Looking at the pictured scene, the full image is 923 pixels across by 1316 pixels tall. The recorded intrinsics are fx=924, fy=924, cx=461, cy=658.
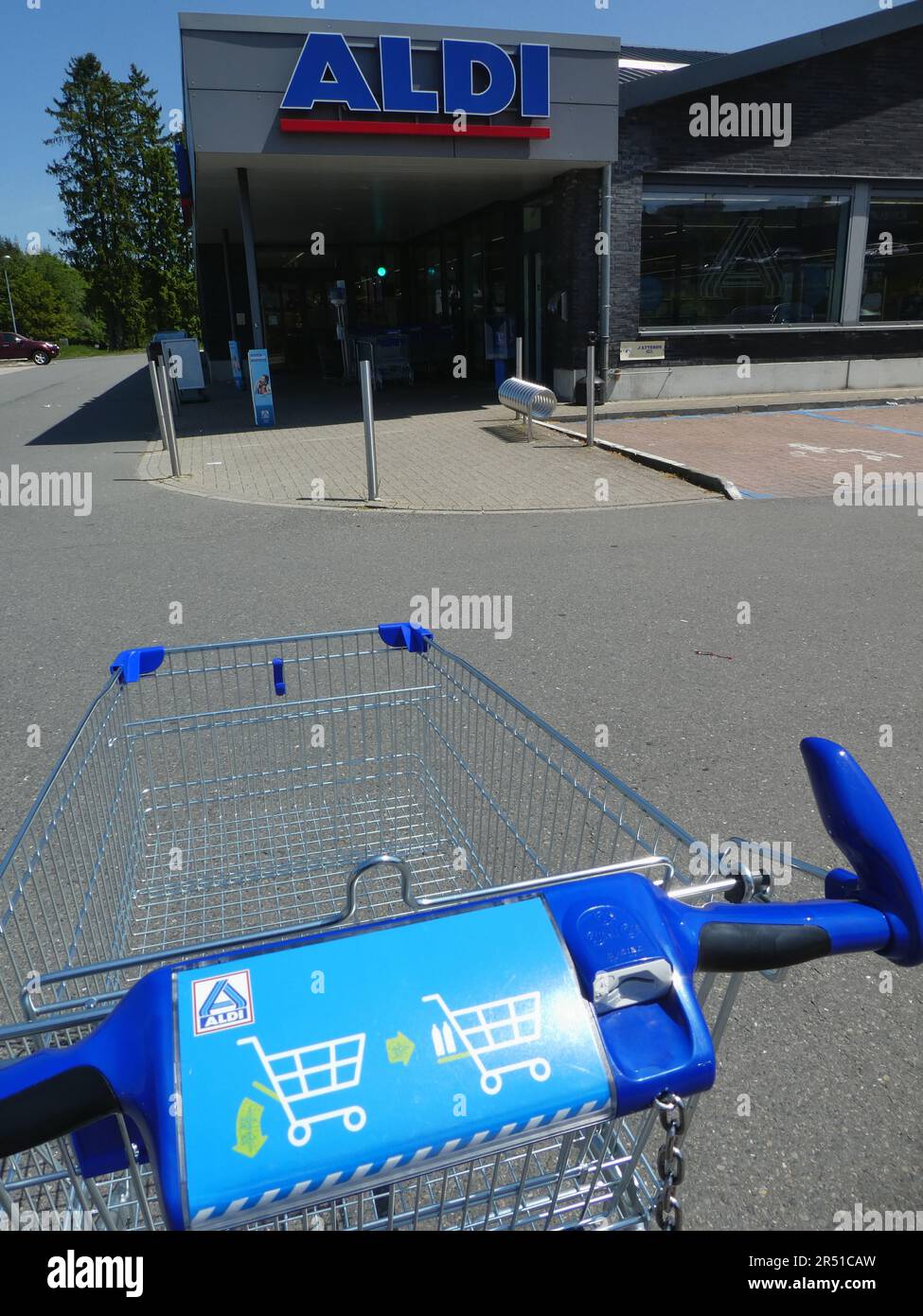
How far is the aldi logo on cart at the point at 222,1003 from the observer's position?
1.07 meters

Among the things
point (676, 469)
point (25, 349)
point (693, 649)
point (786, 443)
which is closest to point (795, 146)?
point (786, 443)

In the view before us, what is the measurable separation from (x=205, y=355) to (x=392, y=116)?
13.5 m

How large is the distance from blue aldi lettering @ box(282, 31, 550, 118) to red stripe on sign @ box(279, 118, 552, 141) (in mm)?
165

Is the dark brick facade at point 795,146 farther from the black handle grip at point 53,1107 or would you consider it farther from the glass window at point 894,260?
the black handle grip at point 53,1107

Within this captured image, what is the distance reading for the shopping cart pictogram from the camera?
3.35 feet

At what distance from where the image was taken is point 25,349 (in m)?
50.7

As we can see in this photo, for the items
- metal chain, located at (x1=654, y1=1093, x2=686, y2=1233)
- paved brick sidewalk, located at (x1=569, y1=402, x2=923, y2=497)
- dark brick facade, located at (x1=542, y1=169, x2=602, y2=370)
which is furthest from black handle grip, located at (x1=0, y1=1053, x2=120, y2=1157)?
dark brick facade, located at (x1=542, y1=169, x2=602, y2=370)

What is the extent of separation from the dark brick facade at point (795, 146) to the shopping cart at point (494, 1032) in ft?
52.7

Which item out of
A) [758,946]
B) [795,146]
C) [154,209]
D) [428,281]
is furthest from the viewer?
[154,209]

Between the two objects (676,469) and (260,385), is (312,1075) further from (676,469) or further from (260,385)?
(260,385)

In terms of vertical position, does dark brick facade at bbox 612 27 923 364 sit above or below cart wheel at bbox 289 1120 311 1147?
above

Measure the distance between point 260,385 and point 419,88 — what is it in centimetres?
490

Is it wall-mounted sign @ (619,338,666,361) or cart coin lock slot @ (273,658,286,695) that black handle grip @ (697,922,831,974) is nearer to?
cart coin lock slot @ (273,658,286,695)

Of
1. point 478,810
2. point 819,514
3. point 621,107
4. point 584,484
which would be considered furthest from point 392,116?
point 478,810
